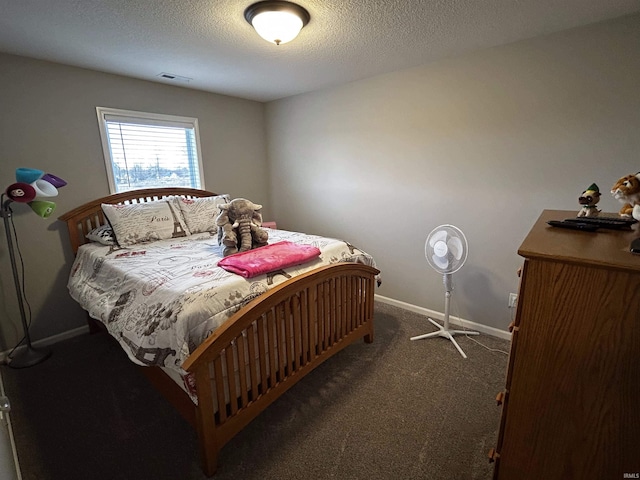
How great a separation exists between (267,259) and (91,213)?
6.17ft

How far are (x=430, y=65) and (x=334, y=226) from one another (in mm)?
1772

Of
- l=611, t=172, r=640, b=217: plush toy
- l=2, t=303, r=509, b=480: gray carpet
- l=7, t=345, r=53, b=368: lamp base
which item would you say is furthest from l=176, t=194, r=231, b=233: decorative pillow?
l=611, t=172, r=640, b=217: plush toy

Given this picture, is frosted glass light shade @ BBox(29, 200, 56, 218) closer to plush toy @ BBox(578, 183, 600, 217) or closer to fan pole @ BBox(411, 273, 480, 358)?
fan pole @ BBox(411, 273, 480, 358)

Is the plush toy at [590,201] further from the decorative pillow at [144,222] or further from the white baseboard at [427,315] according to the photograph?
the decorative pillow at [144,222]

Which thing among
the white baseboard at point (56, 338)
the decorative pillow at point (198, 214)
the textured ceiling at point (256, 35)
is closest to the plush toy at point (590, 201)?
the textured ceiling at point (256, 35)

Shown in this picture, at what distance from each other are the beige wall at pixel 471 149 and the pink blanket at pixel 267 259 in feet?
4.33

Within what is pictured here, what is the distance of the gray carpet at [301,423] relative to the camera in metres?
1.44

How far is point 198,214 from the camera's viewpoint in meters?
2.86

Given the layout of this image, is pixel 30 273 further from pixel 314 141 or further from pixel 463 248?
pixel 463 248

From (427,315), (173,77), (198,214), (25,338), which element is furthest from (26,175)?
(427,315)

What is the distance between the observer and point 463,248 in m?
2.27

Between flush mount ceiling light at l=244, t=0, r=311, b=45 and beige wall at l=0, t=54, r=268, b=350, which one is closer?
flush mount ceiling light at l=244, t=0, r=311, b=45

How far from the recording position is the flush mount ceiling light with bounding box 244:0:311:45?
156cm

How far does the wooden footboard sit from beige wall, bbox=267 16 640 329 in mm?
946
